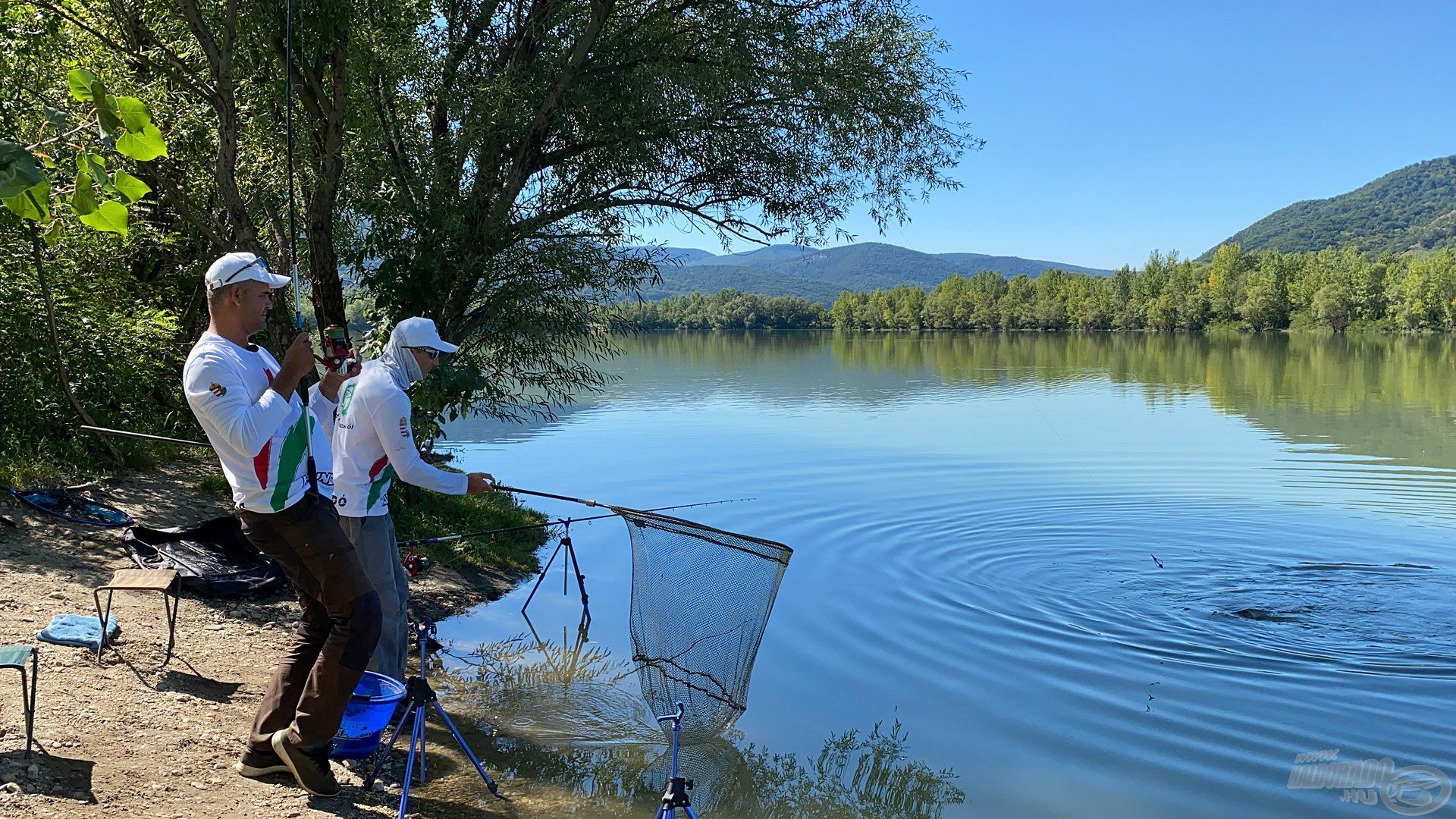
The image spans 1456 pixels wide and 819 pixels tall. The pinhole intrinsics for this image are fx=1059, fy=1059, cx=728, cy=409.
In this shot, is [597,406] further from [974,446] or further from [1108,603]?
[1108,603]

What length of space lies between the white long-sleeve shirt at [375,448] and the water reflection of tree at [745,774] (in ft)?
6.25

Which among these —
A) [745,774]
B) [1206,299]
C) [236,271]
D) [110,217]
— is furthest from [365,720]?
[1206,299]

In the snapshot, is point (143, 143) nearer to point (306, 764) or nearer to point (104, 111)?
point (104, 111)

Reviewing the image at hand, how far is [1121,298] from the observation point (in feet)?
472

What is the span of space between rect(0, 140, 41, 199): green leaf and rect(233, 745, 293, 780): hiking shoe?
3184 millimetres

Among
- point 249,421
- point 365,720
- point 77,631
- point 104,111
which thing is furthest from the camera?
point 77,631

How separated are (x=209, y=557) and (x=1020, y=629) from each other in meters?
7.09

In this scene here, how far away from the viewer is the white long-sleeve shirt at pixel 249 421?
14.7 feet

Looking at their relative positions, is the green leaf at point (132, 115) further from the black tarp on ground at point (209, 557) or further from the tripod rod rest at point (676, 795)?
the black tarp on ground at point (209, 557)

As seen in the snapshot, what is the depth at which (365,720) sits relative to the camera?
5.41 meters

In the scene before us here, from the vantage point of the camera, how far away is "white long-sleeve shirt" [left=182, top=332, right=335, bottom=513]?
14.7ft

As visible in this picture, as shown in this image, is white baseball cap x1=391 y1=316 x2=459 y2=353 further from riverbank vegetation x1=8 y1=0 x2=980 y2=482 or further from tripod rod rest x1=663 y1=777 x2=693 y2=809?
riverbank vegetation x1=8 y1=0 x2=980 y2=482

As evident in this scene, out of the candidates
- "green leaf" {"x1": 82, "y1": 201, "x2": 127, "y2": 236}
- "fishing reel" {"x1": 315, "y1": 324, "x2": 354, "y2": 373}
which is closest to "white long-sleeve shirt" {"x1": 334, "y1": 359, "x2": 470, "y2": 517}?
"fishing reel" {"x1": 315, "y1": 324, "x2": 354, "y2": 373}

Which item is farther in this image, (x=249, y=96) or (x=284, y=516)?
(x=249, y=96)
